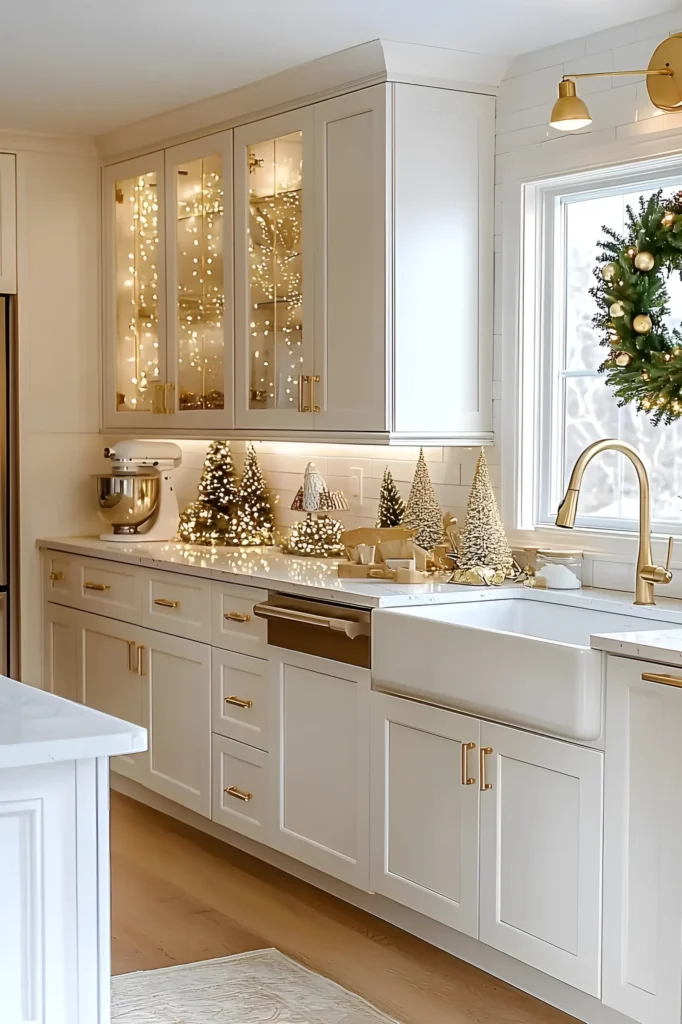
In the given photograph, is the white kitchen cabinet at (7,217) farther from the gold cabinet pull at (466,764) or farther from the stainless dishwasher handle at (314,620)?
the gold cabinet pull at (466,764)

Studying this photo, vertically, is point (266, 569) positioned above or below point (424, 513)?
below

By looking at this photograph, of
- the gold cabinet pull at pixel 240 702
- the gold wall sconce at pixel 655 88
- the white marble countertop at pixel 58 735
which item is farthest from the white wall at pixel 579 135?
the white marble countertop at pixel 58 735

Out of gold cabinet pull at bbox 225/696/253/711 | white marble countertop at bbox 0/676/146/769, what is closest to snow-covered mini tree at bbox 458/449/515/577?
gold cabinet pull at bbox 225/696/253/711

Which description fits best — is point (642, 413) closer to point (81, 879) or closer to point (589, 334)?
point (589, 334)

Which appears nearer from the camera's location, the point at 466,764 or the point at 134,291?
the point at 466,764

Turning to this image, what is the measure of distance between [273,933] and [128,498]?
1.96 metres

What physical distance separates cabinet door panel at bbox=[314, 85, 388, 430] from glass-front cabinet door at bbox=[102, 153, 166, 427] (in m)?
1.04

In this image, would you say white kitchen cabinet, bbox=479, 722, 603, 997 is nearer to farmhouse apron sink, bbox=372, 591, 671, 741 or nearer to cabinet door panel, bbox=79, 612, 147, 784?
farmhouse apron sink, bbox=372, 591, 671, 741

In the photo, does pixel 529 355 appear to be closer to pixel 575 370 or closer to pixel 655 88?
pixel 575 370

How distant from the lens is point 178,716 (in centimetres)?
434

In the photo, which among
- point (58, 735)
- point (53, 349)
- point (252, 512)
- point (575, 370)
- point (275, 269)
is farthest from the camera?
point (53, 349)

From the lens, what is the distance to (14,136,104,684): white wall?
5152 mm

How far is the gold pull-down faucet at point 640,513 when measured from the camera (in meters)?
3.21

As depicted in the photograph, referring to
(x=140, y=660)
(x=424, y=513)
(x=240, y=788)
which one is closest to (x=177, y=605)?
(x=140, y=660)
